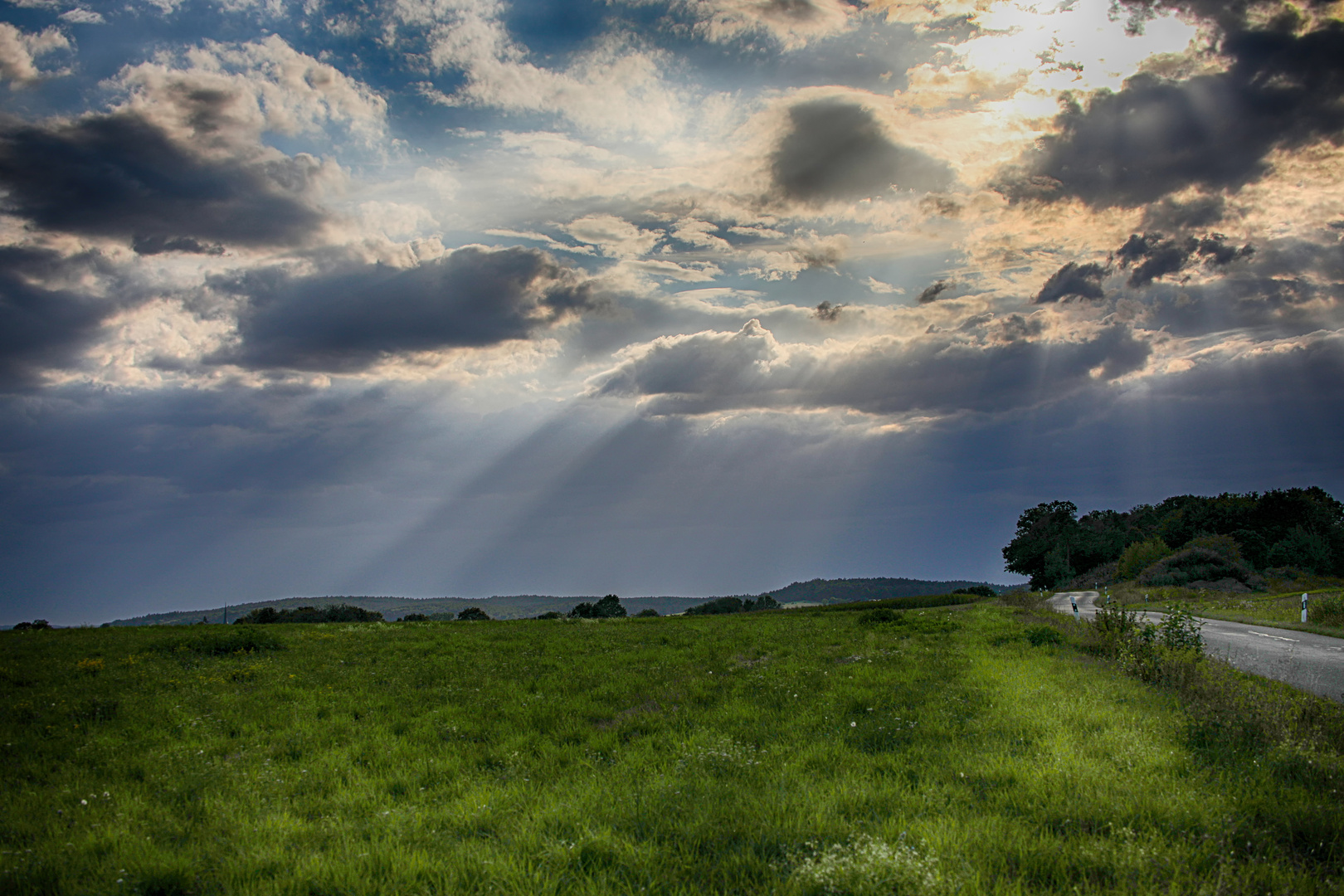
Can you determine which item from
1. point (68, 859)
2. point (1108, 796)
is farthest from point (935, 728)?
point (68, 859)

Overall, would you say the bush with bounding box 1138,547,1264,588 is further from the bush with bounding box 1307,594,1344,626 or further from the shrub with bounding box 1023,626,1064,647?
the shrub with bounding box 1023,626,1064,647

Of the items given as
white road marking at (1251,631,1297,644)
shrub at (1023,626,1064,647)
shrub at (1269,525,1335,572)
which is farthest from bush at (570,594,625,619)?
shrub at (1269,525,1335,572)

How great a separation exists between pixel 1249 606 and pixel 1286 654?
23015mm

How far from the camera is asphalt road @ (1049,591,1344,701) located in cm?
1395

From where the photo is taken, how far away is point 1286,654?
18344 mm

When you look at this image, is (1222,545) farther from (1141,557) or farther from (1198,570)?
(1198,570)

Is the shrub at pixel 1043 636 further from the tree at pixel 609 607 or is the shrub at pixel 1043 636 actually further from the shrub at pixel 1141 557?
the shrub at pixel 1141 557

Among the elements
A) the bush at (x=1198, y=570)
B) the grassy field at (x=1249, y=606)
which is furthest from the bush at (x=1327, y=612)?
the bush at (x=1198, y=570)

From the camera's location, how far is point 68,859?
20.0 ft

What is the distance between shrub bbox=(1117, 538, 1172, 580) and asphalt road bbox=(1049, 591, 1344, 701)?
59765mm

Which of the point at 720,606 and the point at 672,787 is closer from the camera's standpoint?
the point at 672,787

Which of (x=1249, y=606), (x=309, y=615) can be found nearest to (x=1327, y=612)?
(x=1249, y=606)

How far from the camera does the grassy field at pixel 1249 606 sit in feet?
84.1

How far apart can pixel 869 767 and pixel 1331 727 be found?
6.64 meters
